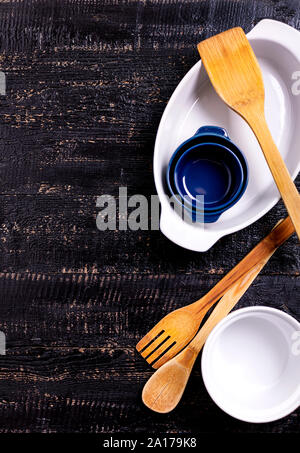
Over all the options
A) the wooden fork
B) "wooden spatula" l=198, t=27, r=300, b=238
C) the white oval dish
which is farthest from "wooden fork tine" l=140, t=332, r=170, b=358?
"wooden spatula" l=198, t=27, r=300, b=238

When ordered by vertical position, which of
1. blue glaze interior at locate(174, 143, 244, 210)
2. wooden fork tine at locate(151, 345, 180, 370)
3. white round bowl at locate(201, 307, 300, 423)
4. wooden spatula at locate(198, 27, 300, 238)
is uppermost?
wooden spatula at locate(198, 27, 300, 238)

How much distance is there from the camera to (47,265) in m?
0.63

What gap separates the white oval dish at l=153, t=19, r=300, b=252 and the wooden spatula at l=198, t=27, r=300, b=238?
27mm

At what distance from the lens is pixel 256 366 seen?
0.59 m

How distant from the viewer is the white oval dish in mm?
558

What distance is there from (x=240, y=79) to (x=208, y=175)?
0.14 meters

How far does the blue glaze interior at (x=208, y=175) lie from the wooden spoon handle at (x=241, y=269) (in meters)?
0.09

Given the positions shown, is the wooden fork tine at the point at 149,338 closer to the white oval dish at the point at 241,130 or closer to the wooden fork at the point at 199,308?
the wooden fork at the point at 199,308

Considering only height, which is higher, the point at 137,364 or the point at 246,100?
the point at 246,100

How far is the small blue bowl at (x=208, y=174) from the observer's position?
0.56 metres

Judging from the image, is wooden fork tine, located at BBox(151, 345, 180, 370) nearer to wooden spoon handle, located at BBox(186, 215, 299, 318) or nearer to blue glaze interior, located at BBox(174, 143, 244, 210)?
wooden spoon handle, located at BBox(186, 215, 299, 318)
